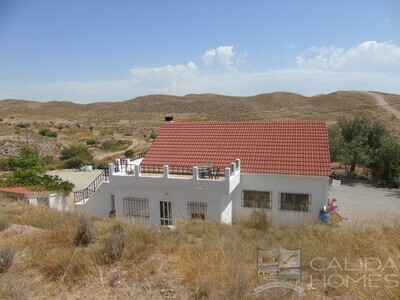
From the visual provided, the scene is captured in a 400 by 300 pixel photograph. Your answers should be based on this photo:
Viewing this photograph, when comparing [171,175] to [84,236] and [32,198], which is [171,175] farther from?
[84,236]

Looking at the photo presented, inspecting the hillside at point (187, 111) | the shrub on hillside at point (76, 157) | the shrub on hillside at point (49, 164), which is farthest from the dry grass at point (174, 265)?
the hillside at point (187, 111)

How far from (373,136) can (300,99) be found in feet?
324

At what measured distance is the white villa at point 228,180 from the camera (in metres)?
13.5

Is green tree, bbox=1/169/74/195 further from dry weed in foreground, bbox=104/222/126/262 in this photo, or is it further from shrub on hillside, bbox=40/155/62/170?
shrub on hillside, bbox=40/155/62/170

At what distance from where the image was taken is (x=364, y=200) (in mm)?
18531

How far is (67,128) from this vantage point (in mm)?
72125

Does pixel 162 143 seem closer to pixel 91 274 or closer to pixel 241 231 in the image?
pixel 241 231

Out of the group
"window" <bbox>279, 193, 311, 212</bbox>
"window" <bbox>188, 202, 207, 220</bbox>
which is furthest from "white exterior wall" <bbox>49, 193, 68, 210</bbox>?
"window" <bbox>279, 193, 311, 212</bbox>

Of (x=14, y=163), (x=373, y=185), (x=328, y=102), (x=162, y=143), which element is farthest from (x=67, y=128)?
Result: (x=328, y=102)

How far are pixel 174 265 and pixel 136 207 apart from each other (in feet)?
28.3

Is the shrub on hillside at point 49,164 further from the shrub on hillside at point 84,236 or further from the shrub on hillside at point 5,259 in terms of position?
the shrub on hillside at point 5,259

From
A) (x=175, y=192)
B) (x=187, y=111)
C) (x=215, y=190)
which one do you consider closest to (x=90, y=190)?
(x=175, y=192)

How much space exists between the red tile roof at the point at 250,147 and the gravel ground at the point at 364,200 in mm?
3603

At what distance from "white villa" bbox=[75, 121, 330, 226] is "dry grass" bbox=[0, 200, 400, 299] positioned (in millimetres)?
5694
